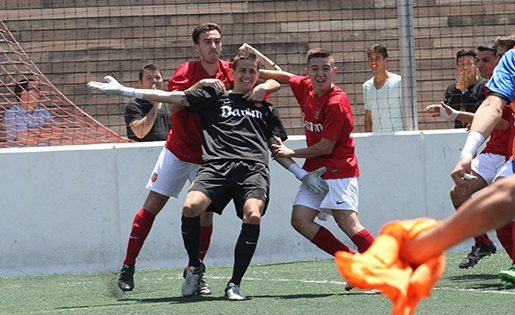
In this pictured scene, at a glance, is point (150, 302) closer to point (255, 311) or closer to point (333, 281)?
point (255, 311)

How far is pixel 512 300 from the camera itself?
14.4ft

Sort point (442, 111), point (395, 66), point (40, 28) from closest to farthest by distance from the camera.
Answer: point (442, 111)
point (40, 28)
point (395, 66)

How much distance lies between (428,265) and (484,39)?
795 cm

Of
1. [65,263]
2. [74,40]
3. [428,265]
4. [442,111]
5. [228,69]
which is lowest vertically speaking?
[65,263]

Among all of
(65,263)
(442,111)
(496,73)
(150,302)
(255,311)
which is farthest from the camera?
(65,263)

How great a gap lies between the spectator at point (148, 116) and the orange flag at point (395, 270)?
5729 millimetres

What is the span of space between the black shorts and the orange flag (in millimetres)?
3025

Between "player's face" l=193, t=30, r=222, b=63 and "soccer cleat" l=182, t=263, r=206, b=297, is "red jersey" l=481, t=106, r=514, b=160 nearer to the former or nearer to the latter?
"player's face" l=193, t=30, r=222, b=63

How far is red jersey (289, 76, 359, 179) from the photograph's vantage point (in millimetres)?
5283

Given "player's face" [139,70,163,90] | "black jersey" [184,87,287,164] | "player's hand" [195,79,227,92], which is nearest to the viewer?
"black jersey" [184,87,287,164]

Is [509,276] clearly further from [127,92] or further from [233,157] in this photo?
[127,92]

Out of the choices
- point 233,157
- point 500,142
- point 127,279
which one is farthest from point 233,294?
point 500,142

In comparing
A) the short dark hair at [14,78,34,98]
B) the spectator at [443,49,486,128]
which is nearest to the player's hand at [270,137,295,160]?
the spectator at [443,49,486,128]

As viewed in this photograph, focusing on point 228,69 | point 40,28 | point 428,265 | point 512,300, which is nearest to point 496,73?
point 512,300
